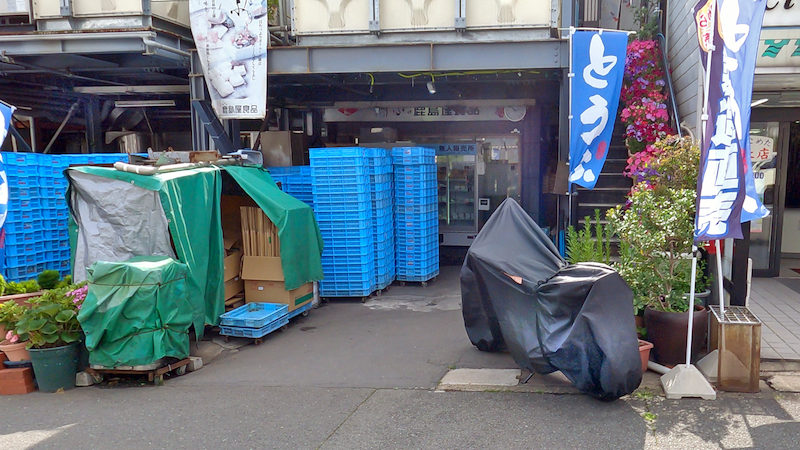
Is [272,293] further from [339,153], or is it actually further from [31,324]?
[31,324]

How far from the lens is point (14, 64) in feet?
32.4

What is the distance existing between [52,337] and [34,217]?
310cm

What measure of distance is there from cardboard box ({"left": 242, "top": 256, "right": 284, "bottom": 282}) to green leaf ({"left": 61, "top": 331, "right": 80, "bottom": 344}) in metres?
2.48

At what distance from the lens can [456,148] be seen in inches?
495

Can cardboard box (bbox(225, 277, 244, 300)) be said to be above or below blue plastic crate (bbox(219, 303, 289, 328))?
above

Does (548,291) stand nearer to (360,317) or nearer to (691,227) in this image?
(691,227)

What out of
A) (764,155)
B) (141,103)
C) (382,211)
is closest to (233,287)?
(382,211)

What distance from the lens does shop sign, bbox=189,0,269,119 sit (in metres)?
9.05

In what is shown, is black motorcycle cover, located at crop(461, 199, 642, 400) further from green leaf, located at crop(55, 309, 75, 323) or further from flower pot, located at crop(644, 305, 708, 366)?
green leaf, located at crop(55, 309, 75, 323)

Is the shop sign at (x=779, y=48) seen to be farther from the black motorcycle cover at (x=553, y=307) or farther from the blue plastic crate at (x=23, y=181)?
the blue plastic crate at (x=23, y=181)

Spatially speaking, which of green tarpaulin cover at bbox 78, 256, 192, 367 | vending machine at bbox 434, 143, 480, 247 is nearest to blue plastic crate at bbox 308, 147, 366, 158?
green tarpaulin cover at bbox 78, 256, 192, 367

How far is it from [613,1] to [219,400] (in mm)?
10884

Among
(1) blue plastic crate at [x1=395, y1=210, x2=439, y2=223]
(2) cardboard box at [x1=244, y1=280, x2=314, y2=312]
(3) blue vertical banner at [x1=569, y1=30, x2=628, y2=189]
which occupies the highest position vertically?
(3) blue vertical banner at [x1=569, y1=30, x2=628, y2=189]

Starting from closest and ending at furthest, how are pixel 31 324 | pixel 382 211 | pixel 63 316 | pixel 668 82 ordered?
pixel 31 324
pixel 63 316
pixel 668 82
pixel 382 211
